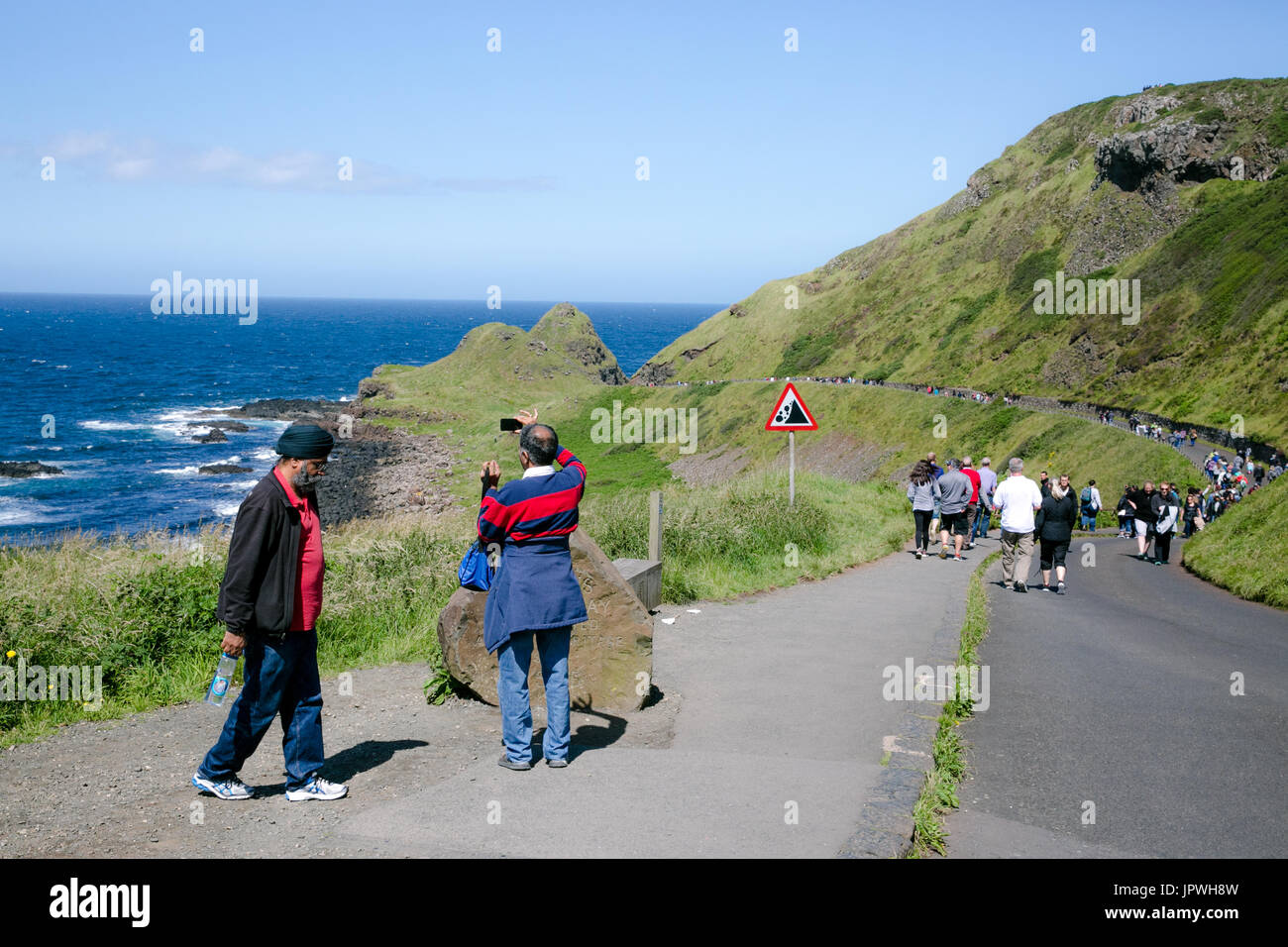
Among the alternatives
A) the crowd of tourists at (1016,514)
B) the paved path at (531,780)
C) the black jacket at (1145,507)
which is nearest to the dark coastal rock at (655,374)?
the crowd of tourists at (1016,514)

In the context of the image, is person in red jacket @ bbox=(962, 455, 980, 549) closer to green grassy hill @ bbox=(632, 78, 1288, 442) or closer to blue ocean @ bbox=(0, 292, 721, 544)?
blue ocean @ bbox=(0, 292, 721, 544)

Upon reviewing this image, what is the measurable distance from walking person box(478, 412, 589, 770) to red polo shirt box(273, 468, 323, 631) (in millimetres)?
952

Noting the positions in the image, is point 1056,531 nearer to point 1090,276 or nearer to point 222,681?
point 222,681

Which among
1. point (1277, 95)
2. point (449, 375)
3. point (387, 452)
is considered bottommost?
point (387, 452)

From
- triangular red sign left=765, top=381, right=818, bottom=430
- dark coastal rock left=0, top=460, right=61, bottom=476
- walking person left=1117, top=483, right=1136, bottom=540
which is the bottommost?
dark coastal rock left=0, top=460, right=61, bottom=476

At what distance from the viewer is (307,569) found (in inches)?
220

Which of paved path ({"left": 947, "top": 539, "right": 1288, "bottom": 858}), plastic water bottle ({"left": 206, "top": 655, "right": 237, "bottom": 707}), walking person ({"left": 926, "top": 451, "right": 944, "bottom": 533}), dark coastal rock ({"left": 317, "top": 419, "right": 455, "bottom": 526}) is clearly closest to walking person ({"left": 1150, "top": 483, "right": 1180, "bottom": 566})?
walking person ({"left": 926, "top": 451, "right": 944, "bottom": 533})

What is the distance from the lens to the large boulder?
287 inches

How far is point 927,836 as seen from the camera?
530 cm
